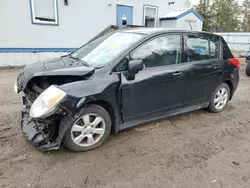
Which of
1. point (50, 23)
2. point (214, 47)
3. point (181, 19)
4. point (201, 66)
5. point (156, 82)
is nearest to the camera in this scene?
point (156, 82)

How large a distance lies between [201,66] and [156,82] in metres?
1.10

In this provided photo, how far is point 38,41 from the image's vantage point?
347 inches

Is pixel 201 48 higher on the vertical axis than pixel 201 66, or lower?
higher

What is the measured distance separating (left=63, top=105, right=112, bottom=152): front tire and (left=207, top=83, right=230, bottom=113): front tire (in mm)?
2377

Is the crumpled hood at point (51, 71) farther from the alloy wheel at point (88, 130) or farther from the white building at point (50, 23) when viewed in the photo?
the white building at point (50, 23)

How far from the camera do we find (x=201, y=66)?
3.78m

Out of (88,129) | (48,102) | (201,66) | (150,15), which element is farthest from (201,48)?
(150,15)

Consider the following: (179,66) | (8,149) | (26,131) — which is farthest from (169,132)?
(8,149)

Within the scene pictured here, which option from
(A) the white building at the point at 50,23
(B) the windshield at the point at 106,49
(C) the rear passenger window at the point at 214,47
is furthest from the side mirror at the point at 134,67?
(A) the white building at the point at 50,23

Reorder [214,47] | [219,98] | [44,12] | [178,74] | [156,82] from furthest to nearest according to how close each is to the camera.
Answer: [44,12] < [219,98] < [214,47] < [178,74] < [156,82]

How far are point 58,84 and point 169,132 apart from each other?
6.37ft

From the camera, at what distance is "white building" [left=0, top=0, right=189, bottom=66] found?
8.11m

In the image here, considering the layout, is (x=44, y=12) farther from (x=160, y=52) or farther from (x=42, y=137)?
(x=42, y=137)

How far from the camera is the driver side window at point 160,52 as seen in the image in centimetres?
316
